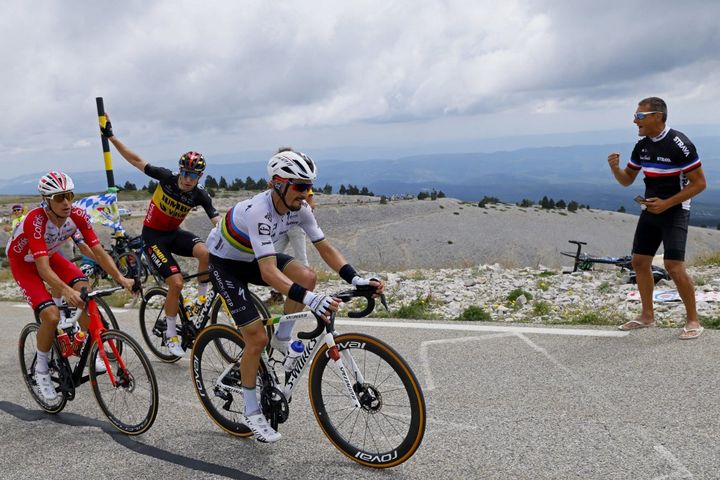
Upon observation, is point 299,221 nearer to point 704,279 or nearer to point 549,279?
point 549,279

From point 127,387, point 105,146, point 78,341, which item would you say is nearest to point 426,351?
point 127,387

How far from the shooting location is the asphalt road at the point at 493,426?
162 inches

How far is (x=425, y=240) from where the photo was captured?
47.2 meters

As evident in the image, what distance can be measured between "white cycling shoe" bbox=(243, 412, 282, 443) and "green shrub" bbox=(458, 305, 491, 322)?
14.4 ft

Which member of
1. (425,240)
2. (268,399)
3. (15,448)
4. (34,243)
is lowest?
(425,240)

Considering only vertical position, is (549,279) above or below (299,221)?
below

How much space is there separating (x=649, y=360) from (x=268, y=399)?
13.0ft

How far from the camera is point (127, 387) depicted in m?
5.14

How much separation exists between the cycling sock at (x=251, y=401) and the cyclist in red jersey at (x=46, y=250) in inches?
61.9

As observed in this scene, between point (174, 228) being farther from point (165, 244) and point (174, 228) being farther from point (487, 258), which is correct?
point (487, 258)

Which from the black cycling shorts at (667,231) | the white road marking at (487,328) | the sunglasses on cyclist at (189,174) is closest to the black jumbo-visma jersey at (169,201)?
the sunglasses on cyclist at (189,174)

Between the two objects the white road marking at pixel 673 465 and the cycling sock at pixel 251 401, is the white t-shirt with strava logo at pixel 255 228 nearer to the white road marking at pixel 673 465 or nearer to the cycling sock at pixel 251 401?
the cycling sock at pixel 251 401

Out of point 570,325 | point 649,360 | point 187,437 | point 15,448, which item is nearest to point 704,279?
point 570,325

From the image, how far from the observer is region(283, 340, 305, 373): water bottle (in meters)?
4.49
